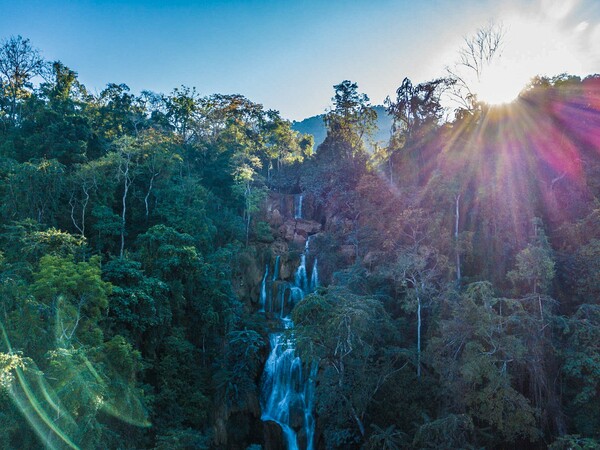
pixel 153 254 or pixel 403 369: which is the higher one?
A: pixel 153 254

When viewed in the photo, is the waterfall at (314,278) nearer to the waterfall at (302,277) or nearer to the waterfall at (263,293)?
the waterfall at (302,277)

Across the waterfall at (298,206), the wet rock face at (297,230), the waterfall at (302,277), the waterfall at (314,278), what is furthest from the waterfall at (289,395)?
the waterfall at (298,206)

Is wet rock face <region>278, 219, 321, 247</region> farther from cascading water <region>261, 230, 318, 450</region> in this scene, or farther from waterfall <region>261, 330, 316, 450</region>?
waterfall <region>261, 330, 316, 450</region>

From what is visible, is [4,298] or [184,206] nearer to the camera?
[4,298]

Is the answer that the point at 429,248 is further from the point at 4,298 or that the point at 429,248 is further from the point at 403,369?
the point at 4,298

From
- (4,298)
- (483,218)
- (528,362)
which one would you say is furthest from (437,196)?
(4,298)

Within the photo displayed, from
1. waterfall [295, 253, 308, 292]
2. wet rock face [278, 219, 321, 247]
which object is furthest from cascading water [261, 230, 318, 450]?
wet rock face [278, 219, 321, 247]

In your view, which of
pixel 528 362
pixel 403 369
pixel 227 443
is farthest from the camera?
pixel 227 443

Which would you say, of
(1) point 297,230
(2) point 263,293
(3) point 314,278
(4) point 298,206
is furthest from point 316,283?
(4) point 298,206
